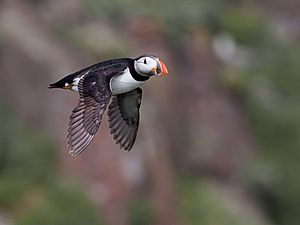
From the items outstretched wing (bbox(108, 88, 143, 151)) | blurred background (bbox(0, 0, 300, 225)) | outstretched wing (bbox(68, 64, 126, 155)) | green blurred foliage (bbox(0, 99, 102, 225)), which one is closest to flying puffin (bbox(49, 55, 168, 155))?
outstretched wing (bbox(68, 64, 126, 155))

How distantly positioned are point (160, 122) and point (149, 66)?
6664mm

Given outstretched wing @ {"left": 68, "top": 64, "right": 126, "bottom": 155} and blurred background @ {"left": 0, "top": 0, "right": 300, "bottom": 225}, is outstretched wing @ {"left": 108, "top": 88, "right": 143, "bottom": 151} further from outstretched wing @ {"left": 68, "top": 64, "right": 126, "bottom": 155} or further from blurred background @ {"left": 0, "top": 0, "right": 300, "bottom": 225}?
blurred background @ {"left": 0, "top": 0, "right": 300, "bottom": 225}

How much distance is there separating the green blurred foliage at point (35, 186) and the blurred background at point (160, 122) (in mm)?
13

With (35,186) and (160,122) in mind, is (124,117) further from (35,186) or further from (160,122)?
(160,122)

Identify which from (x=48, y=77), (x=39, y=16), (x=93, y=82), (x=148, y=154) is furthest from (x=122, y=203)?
(x=93, y=82)

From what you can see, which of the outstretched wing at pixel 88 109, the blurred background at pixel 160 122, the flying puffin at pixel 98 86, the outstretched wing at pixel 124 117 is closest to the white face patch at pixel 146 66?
the flying puffin at pixel 98 86

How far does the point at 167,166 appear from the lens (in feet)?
49.8

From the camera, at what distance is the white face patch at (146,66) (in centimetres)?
887

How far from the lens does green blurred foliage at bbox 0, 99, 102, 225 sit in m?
13.8

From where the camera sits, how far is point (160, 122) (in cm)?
1553

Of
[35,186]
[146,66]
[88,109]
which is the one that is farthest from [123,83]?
[35,186]

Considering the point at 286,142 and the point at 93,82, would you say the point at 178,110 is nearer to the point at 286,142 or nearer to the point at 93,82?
the point at 286,142

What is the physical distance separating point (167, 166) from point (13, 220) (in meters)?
2.31

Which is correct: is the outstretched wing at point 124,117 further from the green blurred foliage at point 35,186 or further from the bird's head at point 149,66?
the green blurred foliage at point 35,186
